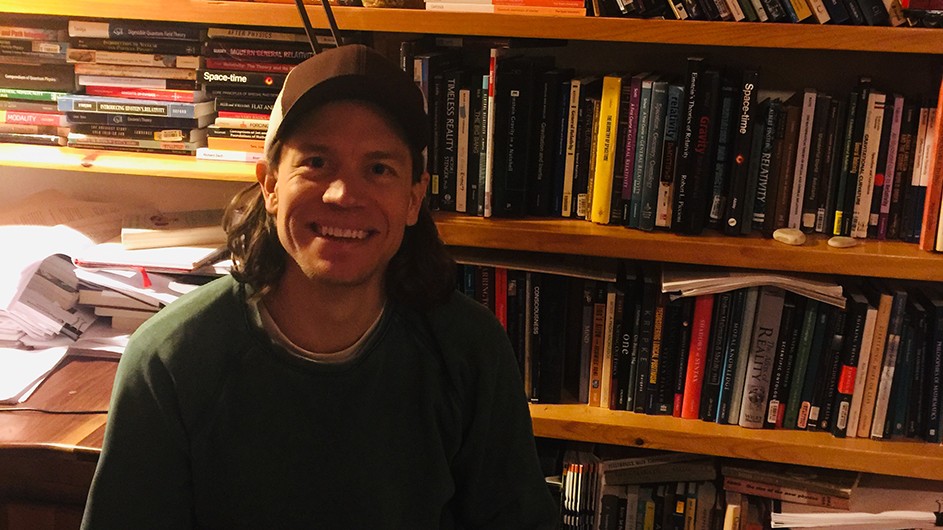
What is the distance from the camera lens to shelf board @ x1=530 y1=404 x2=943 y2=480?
1600 mm

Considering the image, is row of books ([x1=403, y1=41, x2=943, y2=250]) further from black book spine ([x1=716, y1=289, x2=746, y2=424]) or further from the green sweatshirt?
the green sweatshirt

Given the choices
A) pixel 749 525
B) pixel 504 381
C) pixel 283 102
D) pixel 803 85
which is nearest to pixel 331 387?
pixel 504 381

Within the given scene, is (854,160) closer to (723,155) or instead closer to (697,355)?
(723,155)

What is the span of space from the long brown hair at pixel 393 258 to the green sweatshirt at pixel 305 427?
0.03 m

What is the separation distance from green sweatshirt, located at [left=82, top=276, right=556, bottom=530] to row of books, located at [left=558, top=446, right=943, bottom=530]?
51cm

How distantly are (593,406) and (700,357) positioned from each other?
22cm

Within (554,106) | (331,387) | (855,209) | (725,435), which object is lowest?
(725,435)

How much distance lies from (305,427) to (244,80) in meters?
0.81

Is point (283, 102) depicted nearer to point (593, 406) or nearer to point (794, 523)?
point (593, 406)

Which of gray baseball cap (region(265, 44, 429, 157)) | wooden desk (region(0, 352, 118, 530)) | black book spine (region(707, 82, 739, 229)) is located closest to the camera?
gray baseball cap (region(265, 44, 429, 157))

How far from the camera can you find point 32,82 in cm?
180

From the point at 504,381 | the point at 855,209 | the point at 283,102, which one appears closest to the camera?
the point at 283,102

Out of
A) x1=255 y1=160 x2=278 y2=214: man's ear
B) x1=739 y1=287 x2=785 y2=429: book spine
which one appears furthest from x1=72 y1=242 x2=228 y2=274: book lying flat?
x1=739 y1=287 x2=785 y2=429: book spine

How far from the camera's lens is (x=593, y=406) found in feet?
5.70
